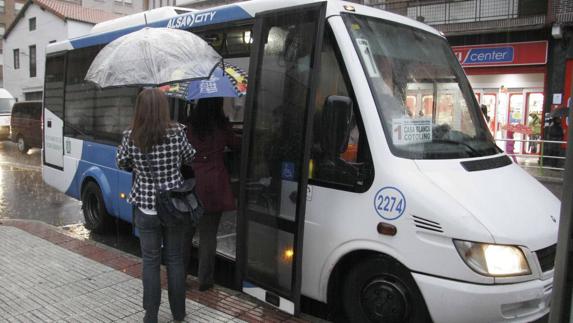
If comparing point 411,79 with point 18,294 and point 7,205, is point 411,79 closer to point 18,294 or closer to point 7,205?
point 18,294

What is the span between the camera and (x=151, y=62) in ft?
12.8

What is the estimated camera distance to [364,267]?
372 centimetres

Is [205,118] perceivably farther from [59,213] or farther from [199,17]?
[59,213]

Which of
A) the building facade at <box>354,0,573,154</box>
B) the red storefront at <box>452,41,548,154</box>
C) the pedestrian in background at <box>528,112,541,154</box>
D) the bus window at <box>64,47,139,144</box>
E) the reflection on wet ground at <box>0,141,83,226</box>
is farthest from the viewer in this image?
the pedestrian in background at <box>528,112,541,154</box>

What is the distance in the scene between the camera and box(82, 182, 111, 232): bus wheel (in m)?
6.85

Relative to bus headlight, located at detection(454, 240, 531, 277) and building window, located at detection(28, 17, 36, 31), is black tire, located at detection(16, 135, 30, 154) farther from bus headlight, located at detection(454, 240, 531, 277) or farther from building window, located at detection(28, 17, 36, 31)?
bus headlight, located at detection(454, 240, 531, 277)

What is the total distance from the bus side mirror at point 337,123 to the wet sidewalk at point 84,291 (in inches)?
57.9

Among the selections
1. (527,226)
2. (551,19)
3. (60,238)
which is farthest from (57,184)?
(551,19)

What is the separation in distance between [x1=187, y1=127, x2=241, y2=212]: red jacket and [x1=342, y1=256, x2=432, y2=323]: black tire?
1350 mm

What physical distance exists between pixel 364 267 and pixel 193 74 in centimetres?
198

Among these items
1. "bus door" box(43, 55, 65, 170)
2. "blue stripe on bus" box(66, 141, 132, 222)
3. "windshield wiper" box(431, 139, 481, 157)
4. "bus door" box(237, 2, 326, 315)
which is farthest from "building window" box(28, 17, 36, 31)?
"windshield wiper" box(431, 139, 481, 157)

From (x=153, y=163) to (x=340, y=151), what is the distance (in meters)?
1.34

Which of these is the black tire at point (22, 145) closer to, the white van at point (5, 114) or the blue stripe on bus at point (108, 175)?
the white van at point (5, 114)

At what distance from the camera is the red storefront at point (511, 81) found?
16.1 m
